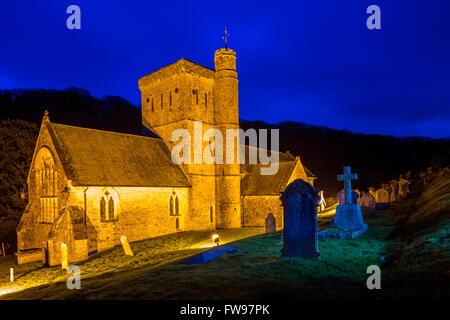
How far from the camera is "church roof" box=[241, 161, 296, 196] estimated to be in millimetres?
30391

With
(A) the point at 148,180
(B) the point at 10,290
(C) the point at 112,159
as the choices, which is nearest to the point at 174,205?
(A) the point at 148,180

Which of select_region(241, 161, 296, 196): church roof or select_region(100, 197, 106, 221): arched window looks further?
select_region(241, 161, 296, 196): church roof

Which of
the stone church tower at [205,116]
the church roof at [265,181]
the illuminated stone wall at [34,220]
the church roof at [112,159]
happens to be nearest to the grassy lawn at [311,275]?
the illuminated stone wall at [34,220]

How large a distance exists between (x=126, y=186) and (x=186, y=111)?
919 cm

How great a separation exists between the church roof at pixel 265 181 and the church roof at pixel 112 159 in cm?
673

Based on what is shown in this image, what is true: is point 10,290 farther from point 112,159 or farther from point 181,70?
point 181,70

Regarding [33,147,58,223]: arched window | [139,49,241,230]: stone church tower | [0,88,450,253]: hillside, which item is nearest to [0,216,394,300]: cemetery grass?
[33,147,58,223]: arched window

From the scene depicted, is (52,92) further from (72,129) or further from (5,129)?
(72,129)

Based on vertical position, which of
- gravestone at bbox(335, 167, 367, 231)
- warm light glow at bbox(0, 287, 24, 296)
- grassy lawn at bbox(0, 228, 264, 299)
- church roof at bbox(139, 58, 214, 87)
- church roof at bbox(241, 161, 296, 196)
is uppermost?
church roof at bbox(139, 58, 214, 87)

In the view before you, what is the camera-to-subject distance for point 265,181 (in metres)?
31.7

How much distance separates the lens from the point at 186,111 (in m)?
28.8

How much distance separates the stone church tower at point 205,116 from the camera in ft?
94.7

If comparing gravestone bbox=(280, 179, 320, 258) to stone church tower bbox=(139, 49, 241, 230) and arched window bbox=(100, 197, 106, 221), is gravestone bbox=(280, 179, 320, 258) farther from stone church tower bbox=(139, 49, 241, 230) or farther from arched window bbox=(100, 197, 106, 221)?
stone church tower bbox=(139, 49, 241, 230)

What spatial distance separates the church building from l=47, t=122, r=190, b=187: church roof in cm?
8
